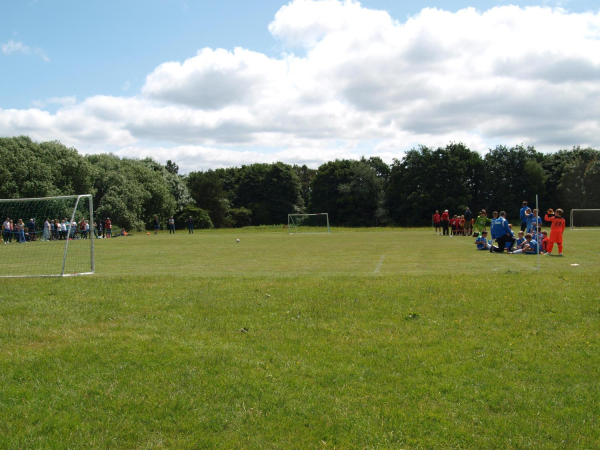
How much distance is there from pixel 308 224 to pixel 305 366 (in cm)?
4763

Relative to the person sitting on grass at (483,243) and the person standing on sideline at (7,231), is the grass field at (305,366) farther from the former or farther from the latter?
the person standing on sideline at (7,231)

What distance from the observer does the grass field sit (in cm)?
436

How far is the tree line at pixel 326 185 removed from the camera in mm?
57500

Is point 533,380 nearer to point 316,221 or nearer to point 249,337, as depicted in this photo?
point 249,337

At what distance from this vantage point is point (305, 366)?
5820 mm

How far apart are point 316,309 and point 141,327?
2843 mm

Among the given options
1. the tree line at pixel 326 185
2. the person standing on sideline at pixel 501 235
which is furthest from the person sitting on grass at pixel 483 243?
the tree line at pixel 326 185

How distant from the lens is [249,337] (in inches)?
275

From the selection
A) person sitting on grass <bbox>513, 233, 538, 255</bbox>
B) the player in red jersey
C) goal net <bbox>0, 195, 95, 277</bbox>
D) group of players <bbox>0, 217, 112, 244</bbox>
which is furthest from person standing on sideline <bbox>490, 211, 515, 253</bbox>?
group of players <bbox>0, 217, 112, 244</bbox>

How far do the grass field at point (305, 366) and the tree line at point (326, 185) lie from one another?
169 feet

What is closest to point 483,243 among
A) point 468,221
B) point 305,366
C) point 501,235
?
point 501,235

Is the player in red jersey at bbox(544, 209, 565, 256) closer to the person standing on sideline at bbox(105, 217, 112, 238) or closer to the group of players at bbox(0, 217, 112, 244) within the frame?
the group of players at bbox(0, 217, 112, 244)

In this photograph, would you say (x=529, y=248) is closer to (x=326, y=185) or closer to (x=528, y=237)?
(x=528, y=237)

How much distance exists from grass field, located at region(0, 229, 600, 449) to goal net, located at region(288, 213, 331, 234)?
42.5m
